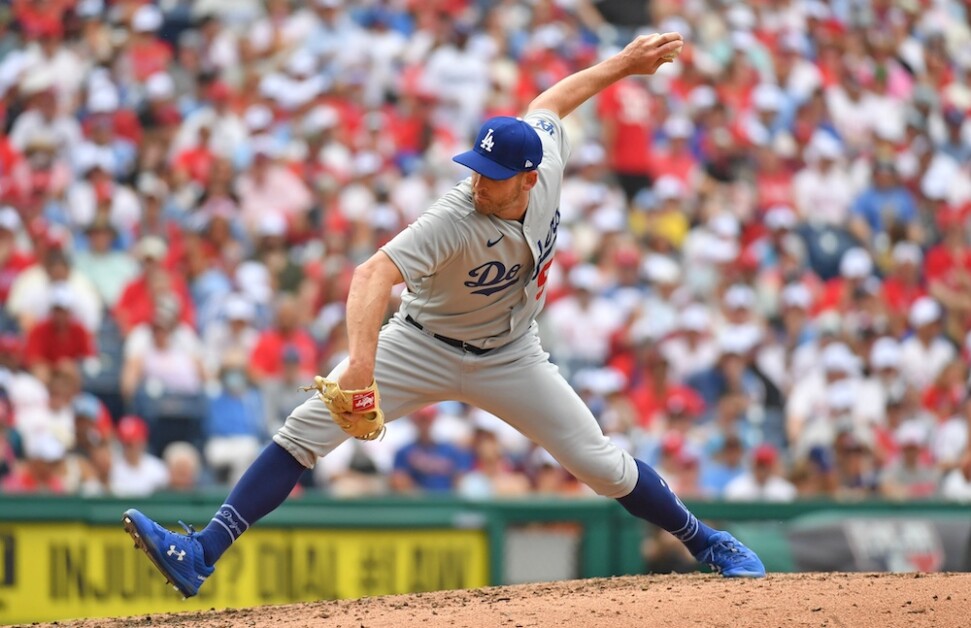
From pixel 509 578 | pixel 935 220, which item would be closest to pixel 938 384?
pixel 935 220

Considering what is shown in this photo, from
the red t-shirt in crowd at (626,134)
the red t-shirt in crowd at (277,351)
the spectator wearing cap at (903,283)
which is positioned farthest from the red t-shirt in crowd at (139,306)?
the spectator wearing cap at (903,283)

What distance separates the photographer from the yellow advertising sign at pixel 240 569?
26.8 ft

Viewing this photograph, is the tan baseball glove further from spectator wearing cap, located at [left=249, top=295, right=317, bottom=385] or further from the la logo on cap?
spectator wearing cap, located at [left=249, top=295, right=317, bottom=385]

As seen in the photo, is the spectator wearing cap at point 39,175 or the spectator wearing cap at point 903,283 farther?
the spectator wearing cap at point 903,283

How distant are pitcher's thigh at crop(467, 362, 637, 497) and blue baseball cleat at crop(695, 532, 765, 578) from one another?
1.94 feet

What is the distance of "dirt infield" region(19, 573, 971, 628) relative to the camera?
16.3 ft

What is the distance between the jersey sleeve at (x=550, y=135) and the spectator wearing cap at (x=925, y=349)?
6810 millimetres

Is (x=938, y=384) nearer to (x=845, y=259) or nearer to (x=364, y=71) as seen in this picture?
(x=845, y=259)

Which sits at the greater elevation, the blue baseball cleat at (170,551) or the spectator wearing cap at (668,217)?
the spectator wearing cap at (668,217)

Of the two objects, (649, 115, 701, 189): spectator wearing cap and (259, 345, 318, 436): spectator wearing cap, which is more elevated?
(649, 115, 701, 189): spectator wearing cap

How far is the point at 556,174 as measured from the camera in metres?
5.47

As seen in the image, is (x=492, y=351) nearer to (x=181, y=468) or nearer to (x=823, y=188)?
(x=181, y=468)

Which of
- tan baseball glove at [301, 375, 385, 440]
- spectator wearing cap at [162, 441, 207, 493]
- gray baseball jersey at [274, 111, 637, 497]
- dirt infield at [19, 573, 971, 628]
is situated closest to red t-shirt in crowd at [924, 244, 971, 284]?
spectator wearing cap at [162, 441, 207, 493]

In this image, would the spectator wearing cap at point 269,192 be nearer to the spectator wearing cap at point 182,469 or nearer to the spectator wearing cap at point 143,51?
the spectator wearing cap at point 143,51
